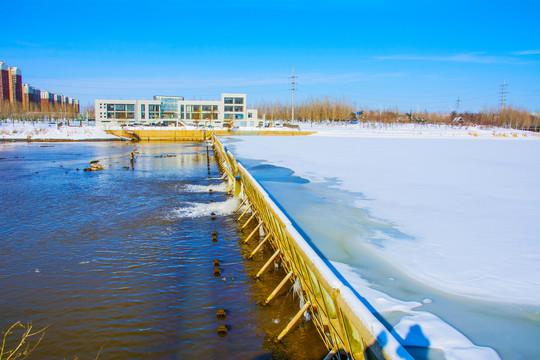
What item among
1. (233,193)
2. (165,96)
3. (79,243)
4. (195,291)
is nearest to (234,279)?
(195,291)

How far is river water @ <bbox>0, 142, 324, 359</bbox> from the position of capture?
4.32 m

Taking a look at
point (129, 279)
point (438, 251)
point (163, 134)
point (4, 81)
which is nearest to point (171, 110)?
point (163, 134)

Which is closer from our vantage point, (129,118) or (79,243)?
(79,243)

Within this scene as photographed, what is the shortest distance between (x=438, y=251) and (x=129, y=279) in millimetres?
4615

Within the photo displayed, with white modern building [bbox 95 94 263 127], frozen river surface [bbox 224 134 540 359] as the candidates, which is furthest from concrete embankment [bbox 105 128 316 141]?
frozen river surface [bbox 224 134 540 359]

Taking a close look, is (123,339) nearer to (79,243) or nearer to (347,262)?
(347,262)

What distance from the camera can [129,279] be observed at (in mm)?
5941

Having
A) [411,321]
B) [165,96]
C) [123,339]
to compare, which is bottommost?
[123,339]

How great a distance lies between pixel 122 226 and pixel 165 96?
95820 mm

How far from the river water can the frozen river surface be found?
113cm

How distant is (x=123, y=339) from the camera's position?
172 inches

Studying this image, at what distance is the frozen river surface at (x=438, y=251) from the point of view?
3578 mm

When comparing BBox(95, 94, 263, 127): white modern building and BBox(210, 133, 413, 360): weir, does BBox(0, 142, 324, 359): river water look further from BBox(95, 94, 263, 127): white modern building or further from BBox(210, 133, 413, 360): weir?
BBox(95, 94, 263, 127): white modern building

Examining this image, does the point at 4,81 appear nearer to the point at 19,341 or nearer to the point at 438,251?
the point at 19,341
